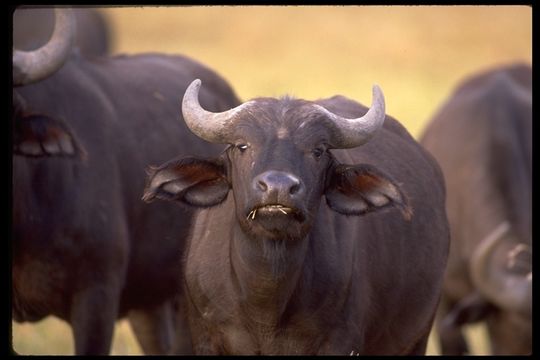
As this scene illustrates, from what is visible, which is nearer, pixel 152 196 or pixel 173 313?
pixel 152 196

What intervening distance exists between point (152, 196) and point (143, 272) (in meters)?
2.39

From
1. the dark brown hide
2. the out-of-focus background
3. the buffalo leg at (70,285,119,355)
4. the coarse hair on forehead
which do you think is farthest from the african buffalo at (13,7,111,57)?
the coarse hair on forehead

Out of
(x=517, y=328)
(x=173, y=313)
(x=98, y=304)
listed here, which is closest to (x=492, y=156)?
(x=517, y=328)

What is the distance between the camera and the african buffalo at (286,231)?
7383 millimetres

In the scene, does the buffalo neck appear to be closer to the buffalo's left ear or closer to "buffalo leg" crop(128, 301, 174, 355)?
the buffalo's left ear

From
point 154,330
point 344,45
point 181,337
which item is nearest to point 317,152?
point 181,337

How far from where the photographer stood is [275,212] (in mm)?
7176

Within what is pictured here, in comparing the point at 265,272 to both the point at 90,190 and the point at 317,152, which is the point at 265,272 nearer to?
the point at 317,152

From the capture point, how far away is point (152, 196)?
773 centimetres

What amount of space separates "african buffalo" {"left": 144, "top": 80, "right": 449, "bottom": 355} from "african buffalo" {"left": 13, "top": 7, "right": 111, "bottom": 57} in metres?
3.00

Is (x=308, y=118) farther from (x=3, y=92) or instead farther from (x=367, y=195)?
(x=3, y=92)

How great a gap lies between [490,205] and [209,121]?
242 inches

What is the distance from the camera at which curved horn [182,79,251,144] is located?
7.59 meters

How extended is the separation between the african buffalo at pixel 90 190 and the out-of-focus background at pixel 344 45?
34.6 ft
